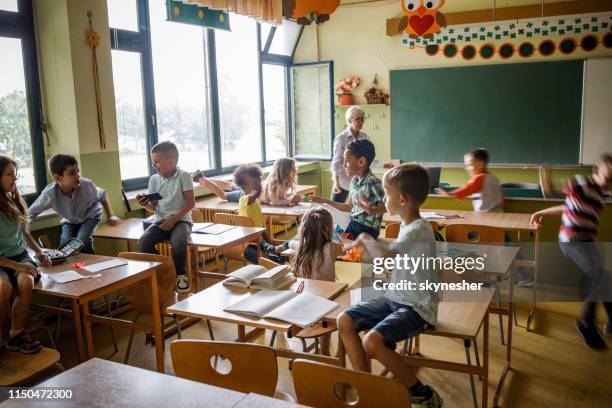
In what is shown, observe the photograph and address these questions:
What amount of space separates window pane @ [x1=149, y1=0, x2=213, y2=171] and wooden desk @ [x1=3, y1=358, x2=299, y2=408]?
163 inches

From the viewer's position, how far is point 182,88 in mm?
5762

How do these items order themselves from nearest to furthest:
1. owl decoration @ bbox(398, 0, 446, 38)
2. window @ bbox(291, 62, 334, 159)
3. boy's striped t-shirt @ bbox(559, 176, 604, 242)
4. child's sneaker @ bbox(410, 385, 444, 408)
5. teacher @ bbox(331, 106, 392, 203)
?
1. child's sneaker @ bbox(410, 385, 444, 408)
2. boy's striped t-shirt @ bbox(559, 176, 604, 242)
3. owl decoration @ bbox(398, 0, 446, 38)
4. teacher @ bbox(331, 106, 392, 203)
5. window @ bbox(291, 62, 334, 159)

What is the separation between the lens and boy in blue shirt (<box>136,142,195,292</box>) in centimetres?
391

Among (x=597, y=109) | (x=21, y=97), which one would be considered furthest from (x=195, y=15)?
(x=597, y=109)

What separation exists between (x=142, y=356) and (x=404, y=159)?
4667mm

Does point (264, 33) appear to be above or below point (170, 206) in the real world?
above

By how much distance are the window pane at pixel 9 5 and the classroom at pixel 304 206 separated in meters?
0.03

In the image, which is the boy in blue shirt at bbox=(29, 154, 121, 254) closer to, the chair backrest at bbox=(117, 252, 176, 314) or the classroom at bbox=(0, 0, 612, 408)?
the classroom at bbox=(0, 0, 612, 408)

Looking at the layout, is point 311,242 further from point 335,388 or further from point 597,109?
point 597,109

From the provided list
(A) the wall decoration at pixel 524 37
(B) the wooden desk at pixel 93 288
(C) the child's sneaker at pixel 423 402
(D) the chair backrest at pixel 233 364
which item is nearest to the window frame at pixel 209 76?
(A) the wall decoration at pixel 524 37

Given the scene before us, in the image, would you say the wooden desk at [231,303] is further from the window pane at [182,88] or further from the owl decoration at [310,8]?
the window pane at [182,88]

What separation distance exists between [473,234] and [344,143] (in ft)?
7.80

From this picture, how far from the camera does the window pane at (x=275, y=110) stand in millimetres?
7371

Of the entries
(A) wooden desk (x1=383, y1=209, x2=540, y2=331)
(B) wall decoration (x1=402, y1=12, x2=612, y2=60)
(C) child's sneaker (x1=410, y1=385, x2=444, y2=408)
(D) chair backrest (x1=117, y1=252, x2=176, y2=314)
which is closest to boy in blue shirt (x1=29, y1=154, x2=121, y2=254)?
(D) chair backrest (x1=117, y1=252, x2=176, y2=314)
